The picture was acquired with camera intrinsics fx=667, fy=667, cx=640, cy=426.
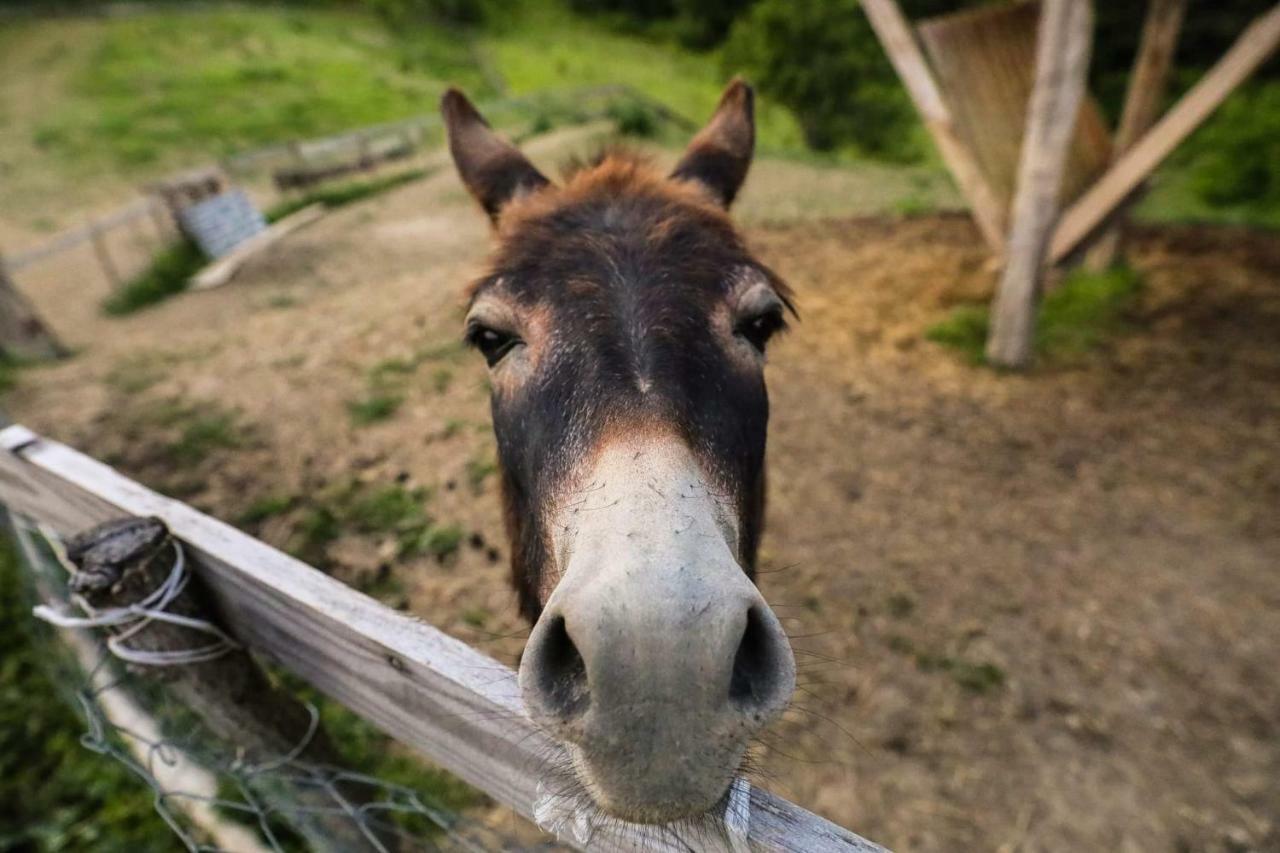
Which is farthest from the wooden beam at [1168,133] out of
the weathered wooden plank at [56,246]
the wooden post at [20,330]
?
the weathered wooden plank at [56,246]

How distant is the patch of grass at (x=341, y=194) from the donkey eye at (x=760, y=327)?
13.0 metres

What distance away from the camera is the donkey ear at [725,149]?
8.74ft

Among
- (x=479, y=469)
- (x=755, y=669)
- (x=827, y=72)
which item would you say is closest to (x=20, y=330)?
(x=479, y=469)

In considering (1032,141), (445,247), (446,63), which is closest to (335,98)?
(446,63)

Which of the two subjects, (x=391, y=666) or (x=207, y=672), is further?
(x=207, y=672)

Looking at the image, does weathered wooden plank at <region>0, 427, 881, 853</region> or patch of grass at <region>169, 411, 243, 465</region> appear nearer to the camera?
weathered wooden plank at <region>0, 427, 881, 853</region>

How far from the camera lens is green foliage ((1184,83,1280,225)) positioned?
9.35 m

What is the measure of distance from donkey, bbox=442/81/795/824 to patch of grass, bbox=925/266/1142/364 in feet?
16.7

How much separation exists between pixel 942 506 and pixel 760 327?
3.52 meters

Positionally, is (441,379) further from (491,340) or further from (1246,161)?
(1246,161)

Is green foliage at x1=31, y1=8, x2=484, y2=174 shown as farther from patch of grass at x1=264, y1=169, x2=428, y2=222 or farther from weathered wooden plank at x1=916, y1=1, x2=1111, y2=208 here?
weathered wooden plank at x1=916, y1=1, x2=1111, y2=208

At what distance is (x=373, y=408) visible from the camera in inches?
227

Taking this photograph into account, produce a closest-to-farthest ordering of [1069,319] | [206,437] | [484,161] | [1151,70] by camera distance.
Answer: [484,161] → [206,437] → [1151,70] → [1069,319]

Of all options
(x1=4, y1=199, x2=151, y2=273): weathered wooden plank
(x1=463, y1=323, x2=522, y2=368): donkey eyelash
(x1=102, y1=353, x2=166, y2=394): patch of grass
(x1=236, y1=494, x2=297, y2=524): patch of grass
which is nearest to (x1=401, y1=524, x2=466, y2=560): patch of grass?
(x1=236, y1=494, x2=297, y2=524): patch of grass
